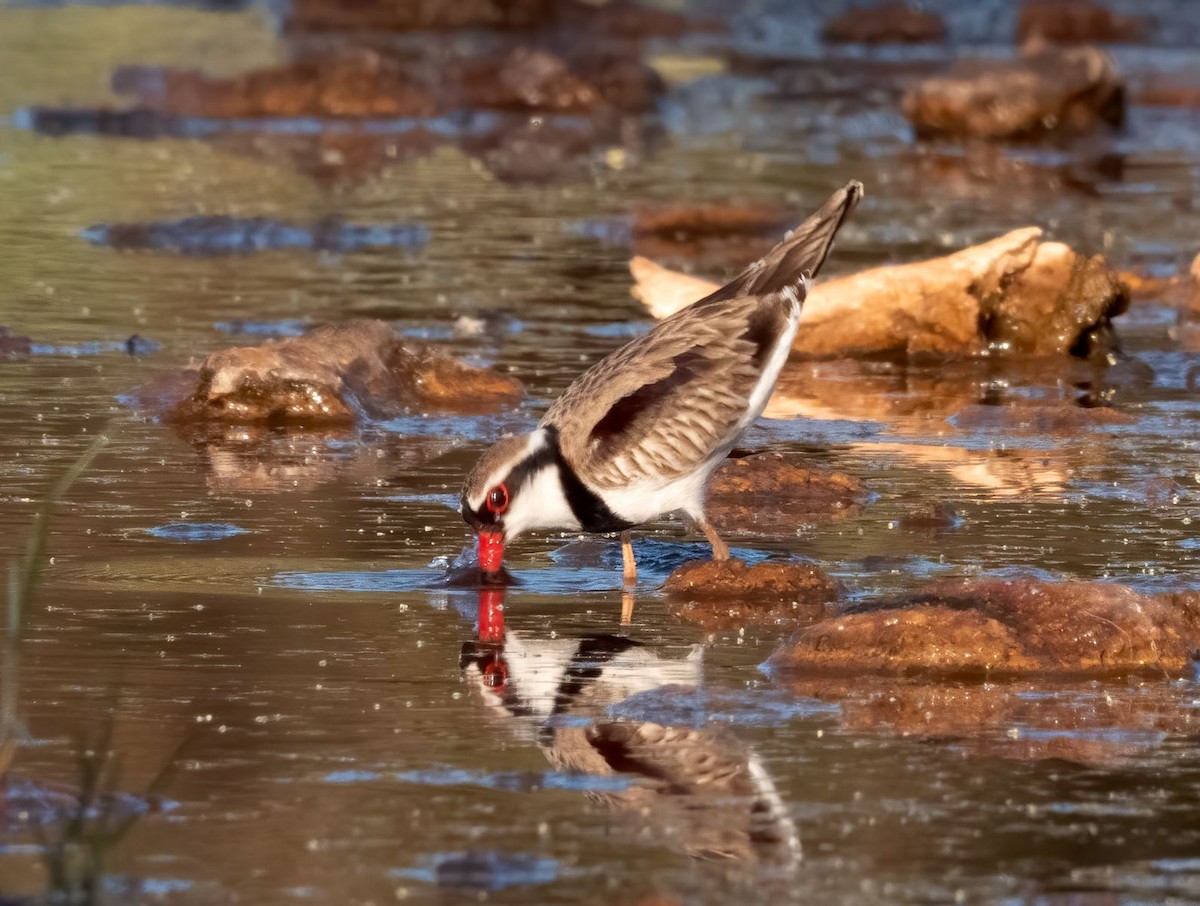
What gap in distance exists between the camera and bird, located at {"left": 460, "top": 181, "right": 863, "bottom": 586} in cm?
782

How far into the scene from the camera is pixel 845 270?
1501 cm

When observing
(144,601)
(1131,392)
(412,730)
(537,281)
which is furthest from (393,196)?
(412,730)

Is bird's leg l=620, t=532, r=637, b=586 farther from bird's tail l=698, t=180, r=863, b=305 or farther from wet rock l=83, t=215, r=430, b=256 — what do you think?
wet rock l=83, t=215, r=430, b=256

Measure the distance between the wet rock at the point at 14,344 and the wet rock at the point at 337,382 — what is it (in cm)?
139

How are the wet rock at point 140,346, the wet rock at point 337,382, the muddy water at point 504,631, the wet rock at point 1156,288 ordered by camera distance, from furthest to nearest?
the wet rock at point 1156,288 < the wet rock at point 140,346 < the wet rock at point 337,382 < the muddy water at point 504,631

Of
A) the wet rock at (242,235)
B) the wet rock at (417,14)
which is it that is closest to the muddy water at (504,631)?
the wet rock at (242,235)

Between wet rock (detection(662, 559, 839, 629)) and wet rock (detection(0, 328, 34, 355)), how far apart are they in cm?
533

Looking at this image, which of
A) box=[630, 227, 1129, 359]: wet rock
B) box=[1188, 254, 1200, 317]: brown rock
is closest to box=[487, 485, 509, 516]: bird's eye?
box=[630, 227, 1129, 359]: wet rock

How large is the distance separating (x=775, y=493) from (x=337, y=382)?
8.28 ft

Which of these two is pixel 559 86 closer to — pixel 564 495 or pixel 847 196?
pixel 847 196

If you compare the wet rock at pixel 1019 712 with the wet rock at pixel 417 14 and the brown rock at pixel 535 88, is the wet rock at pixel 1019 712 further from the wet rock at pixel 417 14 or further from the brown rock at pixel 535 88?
the wet rock at pixel 417 14

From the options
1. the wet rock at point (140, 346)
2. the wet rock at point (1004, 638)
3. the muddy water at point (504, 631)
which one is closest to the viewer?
the muddy water at point (504, 631)

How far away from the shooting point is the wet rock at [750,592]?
297 inches

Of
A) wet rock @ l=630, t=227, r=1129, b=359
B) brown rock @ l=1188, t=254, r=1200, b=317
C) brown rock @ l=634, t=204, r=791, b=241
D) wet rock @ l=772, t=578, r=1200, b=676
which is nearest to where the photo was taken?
wet rock @ l=772, t=578, r=1200, b=676
